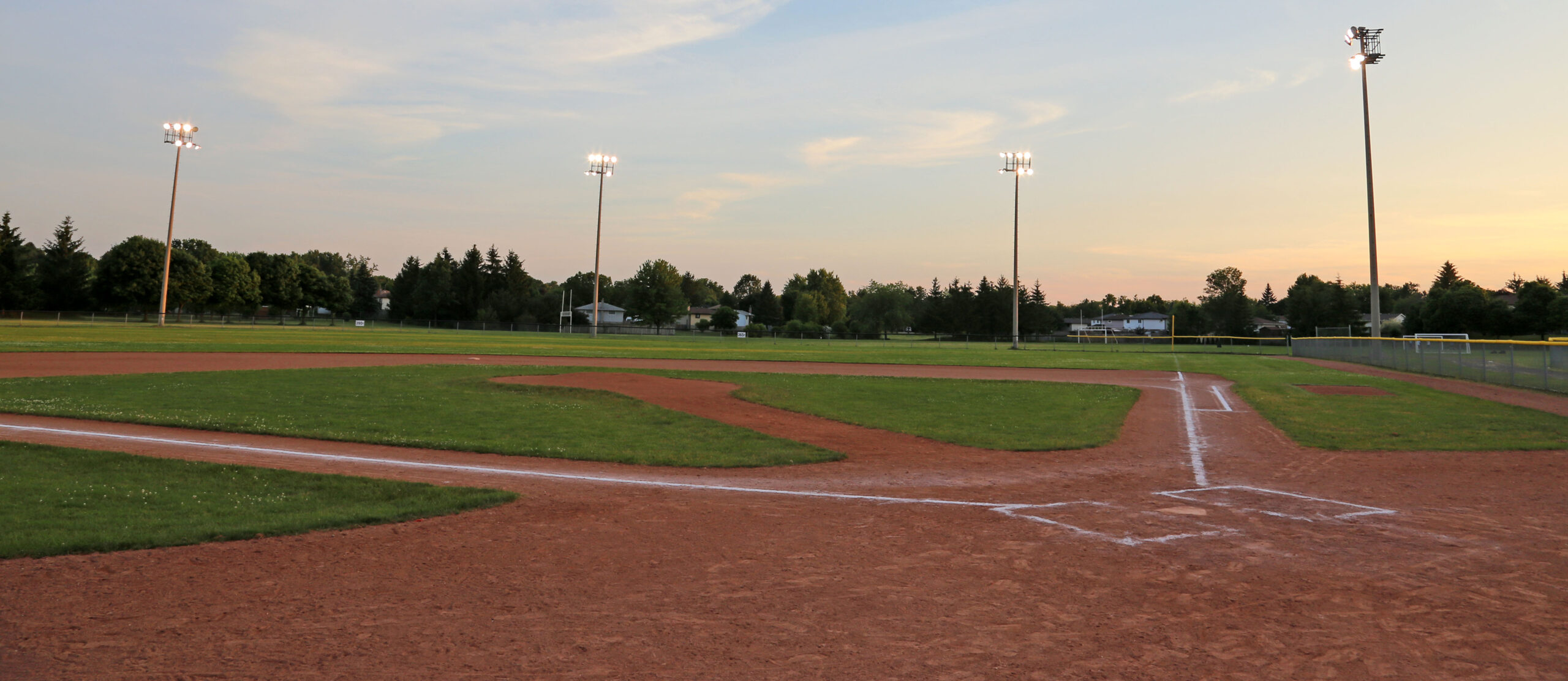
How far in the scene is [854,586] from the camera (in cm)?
517

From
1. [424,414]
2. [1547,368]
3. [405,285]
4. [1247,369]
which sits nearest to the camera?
[424,414]

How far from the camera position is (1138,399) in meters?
19.4

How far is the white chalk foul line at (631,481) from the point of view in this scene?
6.75 m

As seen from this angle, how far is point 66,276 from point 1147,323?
16081 centimetres

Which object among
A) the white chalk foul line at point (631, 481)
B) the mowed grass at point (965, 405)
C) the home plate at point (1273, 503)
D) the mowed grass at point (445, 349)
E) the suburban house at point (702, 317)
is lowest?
the white chalk foul line at point (631, 481)

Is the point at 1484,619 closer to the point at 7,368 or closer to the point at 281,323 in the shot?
the point at 7,368

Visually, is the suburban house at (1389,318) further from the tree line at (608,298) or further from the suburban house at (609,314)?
the suburban house at (609,314)

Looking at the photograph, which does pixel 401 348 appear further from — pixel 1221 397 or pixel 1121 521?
pixel 1121 521

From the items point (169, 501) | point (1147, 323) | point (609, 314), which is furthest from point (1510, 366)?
point (1147, 323)

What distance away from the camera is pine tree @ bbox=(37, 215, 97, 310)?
3159 inches

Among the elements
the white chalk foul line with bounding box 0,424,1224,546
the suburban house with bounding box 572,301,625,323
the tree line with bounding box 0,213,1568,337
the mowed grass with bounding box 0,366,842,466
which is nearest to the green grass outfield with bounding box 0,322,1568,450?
the white chalk foul line with bounding box 0,424,1224,546

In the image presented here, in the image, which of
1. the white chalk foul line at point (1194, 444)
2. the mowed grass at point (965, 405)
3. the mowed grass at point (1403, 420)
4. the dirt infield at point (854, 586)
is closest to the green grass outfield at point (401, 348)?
the mowed grass at point (965, 405)

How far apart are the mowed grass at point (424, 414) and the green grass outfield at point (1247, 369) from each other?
30.7ft

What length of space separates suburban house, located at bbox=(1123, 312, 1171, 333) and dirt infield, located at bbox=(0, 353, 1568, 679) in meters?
156
